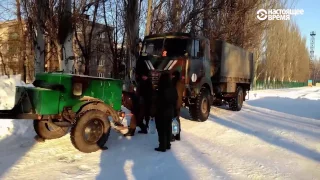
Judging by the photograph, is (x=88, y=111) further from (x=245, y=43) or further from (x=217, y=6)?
(x=245, y=43)

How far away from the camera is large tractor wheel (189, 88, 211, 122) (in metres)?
10.1

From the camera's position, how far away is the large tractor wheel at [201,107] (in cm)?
1011

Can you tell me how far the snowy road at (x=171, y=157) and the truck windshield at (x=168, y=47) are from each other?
262cm

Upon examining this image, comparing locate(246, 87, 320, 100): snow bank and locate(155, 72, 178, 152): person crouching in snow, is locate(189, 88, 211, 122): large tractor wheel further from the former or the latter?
locate(246, 87, 320, 100): snow bank

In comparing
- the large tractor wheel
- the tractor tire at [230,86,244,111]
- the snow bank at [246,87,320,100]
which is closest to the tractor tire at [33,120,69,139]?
the large tractor wheel

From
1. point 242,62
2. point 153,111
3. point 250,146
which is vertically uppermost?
point 242,62

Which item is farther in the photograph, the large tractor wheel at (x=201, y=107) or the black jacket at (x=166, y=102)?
the large tractor wheel at (x=201, y=107)

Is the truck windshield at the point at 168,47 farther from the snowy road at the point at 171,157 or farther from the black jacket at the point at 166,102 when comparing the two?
the black jacket at the point at 166,102

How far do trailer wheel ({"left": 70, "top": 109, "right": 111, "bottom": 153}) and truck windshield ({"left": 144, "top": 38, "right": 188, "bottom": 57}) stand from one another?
4.00 metres

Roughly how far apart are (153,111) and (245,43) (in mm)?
18019

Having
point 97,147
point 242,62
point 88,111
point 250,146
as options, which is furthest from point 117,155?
point 242,62

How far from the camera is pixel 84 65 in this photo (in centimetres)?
2412

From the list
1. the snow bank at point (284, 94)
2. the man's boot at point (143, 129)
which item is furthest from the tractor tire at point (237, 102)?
the snow bank at point (284, 94)

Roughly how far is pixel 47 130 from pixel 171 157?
2.85 m
